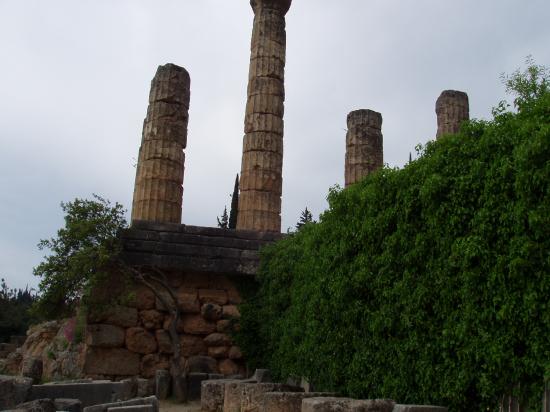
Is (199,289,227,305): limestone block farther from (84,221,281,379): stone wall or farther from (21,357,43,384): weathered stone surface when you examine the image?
(21,357,43,384): weathered stone surface

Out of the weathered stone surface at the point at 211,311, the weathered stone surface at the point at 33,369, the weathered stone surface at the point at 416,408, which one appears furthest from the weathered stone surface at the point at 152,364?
the weathered stone surface at the point at 416,408

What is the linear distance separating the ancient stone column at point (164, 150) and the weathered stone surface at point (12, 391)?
6710 mm

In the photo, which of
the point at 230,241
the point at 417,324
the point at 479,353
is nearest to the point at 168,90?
the point at 230,241

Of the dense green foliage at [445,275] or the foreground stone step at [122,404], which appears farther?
the foreground stone step at [122,404]

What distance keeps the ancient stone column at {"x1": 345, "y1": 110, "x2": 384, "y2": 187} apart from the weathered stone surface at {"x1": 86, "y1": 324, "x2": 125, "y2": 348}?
24.6ft

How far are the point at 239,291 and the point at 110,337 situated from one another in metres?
2.75

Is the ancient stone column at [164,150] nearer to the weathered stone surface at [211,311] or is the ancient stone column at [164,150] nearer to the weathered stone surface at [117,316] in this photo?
the weathered stone surface at [211,311]

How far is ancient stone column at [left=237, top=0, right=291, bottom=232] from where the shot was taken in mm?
15031

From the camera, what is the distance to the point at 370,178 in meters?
Result: 7.23

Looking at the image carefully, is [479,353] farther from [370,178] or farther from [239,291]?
[239,291]

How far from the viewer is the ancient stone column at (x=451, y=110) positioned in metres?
17.6

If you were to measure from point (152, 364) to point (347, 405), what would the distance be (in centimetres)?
674

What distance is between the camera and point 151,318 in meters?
11.7

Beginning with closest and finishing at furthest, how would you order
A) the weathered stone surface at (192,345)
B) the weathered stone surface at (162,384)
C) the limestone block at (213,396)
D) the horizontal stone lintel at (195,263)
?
the limestone block at (213,396)
the weathered stone surface at (162,384)
the horizontal stone lintel at (195,263)
the weathered stone surface at (192,345)
